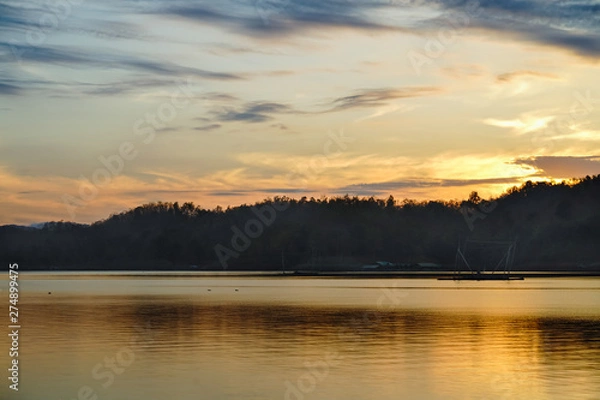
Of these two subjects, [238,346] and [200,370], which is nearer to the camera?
[200,370]

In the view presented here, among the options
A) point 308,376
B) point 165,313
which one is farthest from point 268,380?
point 165,313

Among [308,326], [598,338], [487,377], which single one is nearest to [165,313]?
[308,326]

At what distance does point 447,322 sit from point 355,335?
44.1ft

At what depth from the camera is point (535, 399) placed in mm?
31141

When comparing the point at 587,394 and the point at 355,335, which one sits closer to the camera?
the point at 587,394

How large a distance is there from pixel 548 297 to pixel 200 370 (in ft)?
260

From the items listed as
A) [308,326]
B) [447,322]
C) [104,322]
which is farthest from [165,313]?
[447,322]

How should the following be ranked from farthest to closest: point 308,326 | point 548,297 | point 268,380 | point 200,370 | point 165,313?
point 548,297 < point 165,313 < point 308,326 < point 200,370 < point 268,380

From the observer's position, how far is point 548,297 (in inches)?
4306

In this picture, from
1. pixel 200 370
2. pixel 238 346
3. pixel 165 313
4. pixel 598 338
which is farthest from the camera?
pixel 165 313

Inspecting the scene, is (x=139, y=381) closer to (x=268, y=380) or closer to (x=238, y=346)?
(x=268, y=380)

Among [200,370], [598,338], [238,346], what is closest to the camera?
[200,370]

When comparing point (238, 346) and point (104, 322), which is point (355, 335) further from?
point (104, 322)

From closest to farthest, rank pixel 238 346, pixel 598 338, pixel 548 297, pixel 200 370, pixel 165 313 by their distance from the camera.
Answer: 1. pixel 200 370
2. pixel 238 346
3. pixel 598 338
4. pixel 165 313
5. pixel 548 297
